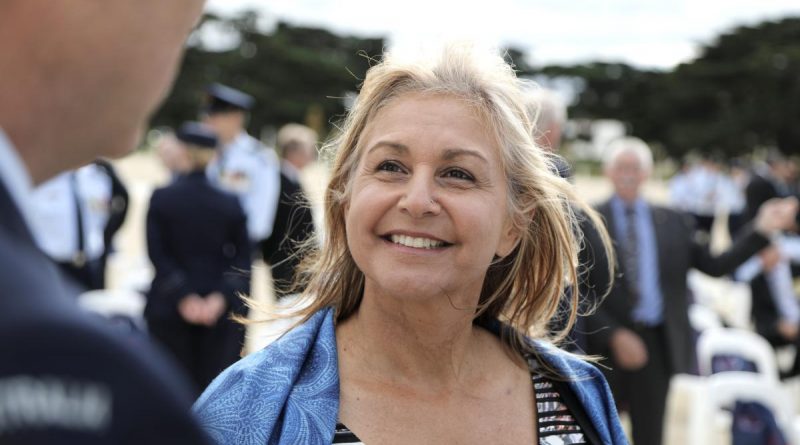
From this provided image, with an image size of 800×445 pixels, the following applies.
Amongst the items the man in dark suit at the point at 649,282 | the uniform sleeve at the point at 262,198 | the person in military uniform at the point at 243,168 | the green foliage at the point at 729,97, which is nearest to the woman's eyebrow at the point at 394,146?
the man in dark suit at the point at 649,282

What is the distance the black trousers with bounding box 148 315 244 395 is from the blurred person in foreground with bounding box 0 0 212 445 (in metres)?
5.05

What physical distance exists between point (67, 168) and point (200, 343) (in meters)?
5.28

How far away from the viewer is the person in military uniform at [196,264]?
5.65 meters

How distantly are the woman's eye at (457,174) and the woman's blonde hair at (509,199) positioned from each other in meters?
0.10

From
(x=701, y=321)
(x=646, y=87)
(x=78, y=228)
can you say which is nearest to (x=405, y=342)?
(x=78, y=228)

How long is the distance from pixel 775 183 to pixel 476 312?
11013 mm

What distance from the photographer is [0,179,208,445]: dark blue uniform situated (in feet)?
1.82

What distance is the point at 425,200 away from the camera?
6.12 ft

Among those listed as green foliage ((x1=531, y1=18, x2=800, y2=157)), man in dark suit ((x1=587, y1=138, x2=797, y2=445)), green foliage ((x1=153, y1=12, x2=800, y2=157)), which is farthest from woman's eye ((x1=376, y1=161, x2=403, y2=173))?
green foliage ((x1=531, y1=18, x2=800, y2=157))

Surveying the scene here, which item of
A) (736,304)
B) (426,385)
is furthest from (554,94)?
(736,304)

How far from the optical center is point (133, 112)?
74 centimetres

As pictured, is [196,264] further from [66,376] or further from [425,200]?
[66,376]

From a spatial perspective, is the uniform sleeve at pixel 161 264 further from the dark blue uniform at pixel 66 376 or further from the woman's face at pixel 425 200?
the dark blue uniform at pixel 66 376

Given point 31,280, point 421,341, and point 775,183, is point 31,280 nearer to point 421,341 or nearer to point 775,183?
point 421,341
